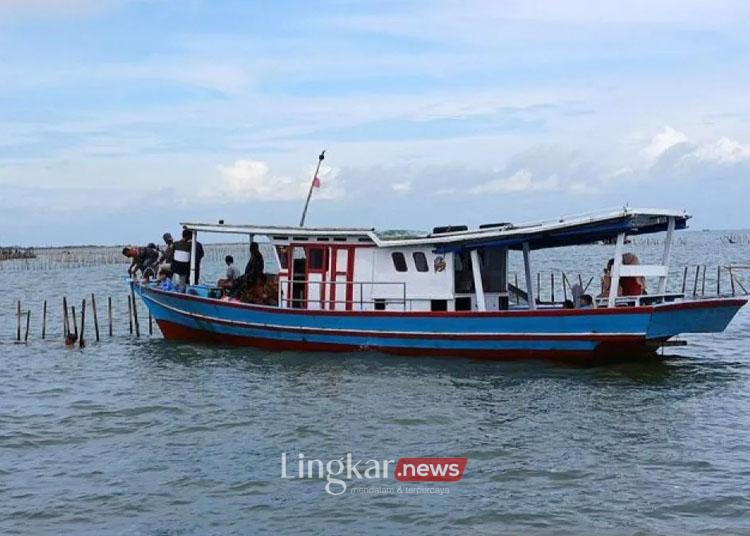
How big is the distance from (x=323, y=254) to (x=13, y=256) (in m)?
78.6

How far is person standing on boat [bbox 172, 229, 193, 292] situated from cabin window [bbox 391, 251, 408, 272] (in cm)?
570

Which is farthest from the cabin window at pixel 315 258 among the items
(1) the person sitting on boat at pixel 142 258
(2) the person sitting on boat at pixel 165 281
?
(1) the person sitting on boat at pixel 142 258

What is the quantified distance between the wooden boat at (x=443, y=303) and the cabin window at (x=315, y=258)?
0.02 metres

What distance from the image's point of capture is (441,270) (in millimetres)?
20422

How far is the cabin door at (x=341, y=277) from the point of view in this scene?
21125 millimetres

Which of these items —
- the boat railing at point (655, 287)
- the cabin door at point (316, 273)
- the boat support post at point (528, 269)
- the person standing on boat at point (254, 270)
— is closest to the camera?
the boat railing at point (655, 287)

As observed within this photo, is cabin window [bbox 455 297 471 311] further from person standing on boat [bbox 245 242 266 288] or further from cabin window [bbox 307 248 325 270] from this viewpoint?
person standing on boat [bbox 245 242 266 288]

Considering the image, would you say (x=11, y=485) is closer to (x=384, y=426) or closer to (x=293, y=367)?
(x=384, y=426)

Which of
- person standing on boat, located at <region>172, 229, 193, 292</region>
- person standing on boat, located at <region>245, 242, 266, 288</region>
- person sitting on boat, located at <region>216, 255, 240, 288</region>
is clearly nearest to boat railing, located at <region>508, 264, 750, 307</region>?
person standing on boat, located at <region>245, 242, 266, 288</region>

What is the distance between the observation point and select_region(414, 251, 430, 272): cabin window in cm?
2060

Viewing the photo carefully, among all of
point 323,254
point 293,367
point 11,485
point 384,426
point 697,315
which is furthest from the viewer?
point 323,254

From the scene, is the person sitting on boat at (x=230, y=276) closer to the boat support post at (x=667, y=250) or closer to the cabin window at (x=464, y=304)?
the cabin window at (x=464, y=304)

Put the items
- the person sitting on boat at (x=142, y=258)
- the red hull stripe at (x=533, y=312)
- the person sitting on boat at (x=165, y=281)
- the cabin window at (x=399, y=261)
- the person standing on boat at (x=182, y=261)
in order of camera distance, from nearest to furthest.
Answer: the red hull stripe at (x=533, y=312)
the cabin window at (x=399, y=261)
the person standing on boat at (x=182, y=261)
the person sitting on boat at (x=165, y=281)
the person sitting on boat at (x=142, y=258)

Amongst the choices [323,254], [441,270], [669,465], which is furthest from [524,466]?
[323,254]
